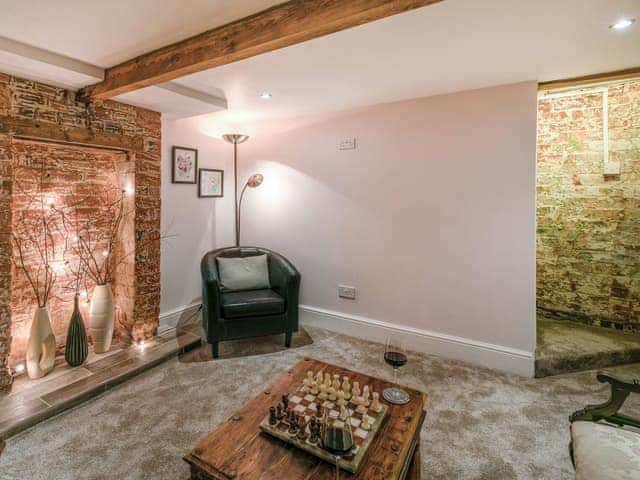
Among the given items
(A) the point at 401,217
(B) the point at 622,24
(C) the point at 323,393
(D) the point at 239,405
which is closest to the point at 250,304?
(D) the point at 239,405

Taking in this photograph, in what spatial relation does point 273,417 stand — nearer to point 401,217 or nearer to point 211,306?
point 211,306

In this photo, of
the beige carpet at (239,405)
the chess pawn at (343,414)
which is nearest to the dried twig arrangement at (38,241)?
the beige carpet at (239,405)

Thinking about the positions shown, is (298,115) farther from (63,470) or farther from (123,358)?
(63,470)

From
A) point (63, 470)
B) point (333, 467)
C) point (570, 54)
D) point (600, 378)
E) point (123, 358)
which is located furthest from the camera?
point (123, 358)

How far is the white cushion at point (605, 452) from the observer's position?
1193 mm

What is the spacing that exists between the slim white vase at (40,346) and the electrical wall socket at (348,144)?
290 centimetres

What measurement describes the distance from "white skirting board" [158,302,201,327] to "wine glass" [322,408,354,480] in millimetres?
2734

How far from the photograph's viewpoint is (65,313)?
9.57 ft

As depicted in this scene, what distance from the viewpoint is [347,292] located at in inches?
138

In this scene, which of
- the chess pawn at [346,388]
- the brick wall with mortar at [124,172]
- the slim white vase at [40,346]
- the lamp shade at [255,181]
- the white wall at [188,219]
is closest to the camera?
the chess pawn at [346,388]

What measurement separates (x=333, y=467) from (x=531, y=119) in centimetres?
275

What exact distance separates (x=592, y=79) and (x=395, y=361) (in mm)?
2636

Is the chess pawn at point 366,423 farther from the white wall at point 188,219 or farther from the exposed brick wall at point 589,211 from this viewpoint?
the exposed brick wall at point 589,211

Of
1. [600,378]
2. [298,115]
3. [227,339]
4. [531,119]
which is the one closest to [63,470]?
[227,339]
